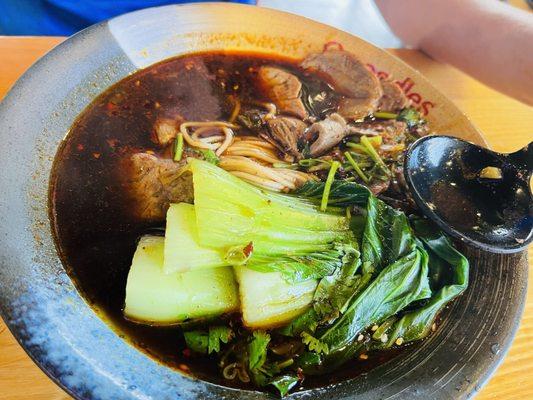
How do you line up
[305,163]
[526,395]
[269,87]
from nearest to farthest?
[526,395] < [305,163] < [269,87]

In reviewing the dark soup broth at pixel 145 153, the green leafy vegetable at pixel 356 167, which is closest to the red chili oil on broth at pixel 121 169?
the dark soup broth at pixel 145 153

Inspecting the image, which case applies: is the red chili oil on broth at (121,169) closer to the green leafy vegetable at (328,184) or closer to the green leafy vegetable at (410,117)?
the green leafy vegetable at (410,117)

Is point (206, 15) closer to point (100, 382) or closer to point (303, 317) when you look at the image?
point (303, 317)

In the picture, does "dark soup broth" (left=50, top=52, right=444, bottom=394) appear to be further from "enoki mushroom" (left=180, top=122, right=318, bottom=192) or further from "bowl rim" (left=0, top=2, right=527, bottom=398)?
"bowl rim" (left=0, top=2, right=527, bottom=398)

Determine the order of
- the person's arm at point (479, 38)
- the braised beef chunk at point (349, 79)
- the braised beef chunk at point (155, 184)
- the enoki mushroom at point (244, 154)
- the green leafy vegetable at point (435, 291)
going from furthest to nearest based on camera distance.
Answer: the person's arm at point (479, 38) → the braised beef chunk at point (349, 79) → the enoki mushroom at point (244, 154) → the braised beef chunk at point (155, 184) → the green leafy vegetable at point (435, 291)

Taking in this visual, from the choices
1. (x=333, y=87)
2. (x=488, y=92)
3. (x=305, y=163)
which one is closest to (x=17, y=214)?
(x=305, y=163)

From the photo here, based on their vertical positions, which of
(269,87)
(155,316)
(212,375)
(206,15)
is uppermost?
(206,15)
